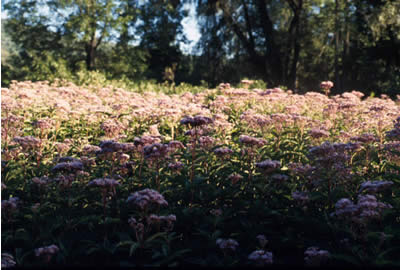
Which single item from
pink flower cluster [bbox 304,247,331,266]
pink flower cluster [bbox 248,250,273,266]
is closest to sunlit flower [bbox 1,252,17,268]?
pink flower cluster [bbox 248,250,273,266]

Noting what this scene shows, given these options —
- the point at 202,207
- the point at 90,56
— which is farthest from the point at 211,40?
the point at 202,207

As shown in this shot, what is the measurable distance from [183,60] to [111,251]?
4364 cm

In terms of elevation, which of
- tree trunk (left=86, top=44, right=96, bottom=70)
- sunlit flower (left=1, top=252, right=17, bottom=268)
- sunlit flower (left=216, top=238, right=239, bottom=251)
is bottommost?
sunlit flower (left=1, top=252, right=17, bottom=268)

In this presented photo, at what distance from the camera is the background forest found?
26734 mm

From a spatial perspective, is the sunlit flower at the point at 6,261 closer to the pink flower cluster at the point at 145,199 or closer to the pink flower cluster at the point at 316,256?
the pink flower cluster at the point at 145,199

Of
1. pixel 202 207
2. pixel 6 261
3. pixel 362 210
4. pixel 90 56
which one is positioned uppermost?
pixel 90 56

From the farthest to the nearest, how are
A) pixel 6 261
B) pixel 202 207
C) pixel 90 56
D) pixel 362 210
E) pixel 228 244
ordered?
pixel 90 56
pixel 202 207
pixel 228 244
pixel 362 210
pixel 6 261

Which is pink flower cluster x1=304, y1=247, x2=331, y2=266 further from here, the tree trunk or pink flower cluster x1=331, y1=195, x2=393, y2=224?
the tree trunk

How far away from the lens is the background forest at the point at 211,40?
26734mm

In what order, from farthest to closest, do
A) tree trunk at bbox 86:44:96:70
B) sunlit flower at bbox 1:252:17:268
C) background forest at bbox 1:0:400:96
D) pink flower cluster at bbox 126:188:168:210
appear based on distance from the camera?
tree trunk at bbox 86:44:96:70 → background forest at bbox 1:0:400:96 → pink flower cluster at bbox 126:188:168:210 → sunlit flower at bbox 1:252:17:268

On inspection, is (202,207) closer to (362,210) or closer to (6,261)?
(362,210)

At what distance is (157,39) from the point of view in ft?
136

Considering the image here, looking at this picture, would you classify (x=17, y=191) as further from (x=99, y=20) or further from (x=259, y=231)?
(x=99, y=20)

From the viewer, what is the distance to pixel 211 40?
29953 millimetres
